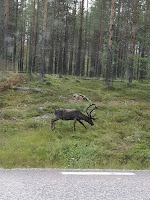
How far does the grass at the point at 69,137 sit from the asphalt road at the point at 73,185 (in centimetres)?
157

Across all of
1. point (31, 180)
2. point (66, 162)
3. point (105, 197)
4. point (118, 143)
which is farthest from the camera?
point (118, 143)

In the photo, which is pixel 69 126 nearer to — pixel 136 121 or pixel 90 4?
pixel 136 121

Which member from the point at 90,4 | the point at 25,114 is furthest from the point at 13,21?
the point at 25,114

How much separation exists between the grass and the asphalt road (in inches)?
61.8

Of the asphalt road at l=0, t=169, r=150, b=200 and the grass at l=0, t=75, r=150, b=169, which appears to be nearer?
the asphalt road at l=0, t=169, r=150, b=200

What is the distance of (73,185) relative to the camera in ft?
17.6

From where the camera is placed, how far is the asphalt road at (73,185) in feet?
15.6

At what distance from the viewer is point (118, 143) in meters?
10.8

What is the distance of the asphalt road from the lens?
15.6 feet

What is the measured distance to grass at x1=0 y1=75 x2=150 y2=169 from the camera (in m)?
8.55

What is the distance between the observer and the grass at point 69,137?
8.55 metres

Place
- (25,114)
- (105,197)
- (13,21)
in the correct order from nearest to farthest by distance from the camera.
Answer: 1. (105,197)
2. (25,114)
3. (13,21)

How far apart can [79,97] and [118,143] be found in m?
7.56

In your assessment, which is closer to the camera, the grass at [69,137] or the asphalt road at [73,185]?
the asphalt road at [73,185]
